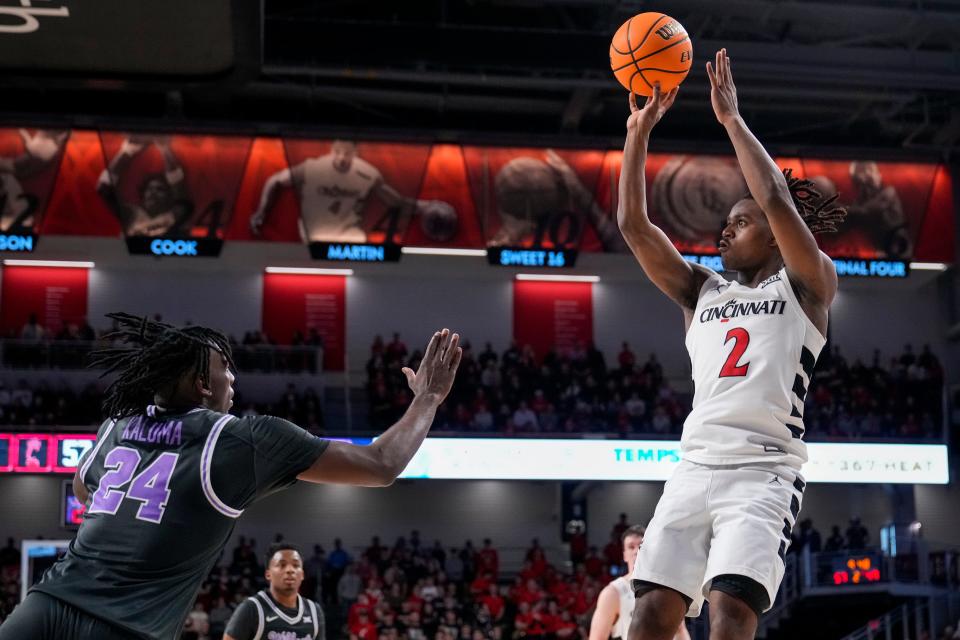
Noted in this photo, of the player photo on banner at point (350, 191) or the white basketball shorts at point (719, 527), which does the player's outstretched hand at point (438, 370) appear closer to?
the white basketball shorts at point (719, 527)

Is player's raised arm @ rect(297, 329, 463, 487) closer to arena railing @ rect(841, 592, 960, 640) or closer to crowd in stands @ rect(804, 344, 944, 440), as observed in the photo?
arena railing @ rect(841, 592, 960, 640)

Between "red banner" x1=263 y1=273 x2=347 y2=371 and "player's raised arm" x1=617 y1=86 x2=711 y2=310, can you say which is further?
"red banner" x1=263 y1=273 x2=347 y2=371

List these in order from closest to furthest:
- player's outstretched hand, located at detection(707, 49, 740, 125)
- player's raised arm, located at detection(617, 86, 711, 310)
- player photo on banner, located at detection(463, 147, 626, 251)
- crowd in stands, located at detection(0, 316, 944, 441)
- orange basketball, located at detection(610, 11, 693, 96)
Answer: player's outstretched hand, located at detection(707, 49, 740, 125) < player's raised arm, located at detection(617, 86, 711, 310) < orange basketball, located at detection(610, 11, 693, 96) < player photo on banner, located at detection(463, 147, 626, 251) < crowd in stands, located at detection(0, 316, 944, 441)

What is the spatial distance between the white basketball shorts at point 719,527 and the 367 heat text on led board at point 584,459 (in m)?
18.9

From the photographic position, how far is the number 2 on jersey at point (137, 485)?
3875 mm

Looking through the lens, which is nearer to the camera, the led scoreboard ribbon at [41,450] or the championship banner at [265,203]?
the led scoreboard ribbon at [41,450]

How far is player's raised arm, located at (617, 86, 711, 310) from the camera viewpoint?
5.35m

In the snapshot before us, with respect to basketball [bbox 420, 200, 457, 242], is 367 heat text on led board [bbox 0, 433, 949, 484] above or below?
below

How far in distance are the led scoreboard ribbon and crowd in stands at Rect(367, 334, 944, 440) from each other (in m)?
6.06

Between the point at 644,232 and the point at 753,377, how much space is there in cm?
85

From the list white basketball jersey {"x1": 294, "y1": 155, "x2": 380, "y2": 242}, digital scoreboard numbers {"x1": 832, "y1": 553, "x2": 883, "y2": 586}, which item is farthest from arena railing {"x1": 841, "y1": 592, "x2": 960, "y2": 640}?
white basketball jersey {"x1": 294, "y1": 155, "x2": 380, "y2": 242}

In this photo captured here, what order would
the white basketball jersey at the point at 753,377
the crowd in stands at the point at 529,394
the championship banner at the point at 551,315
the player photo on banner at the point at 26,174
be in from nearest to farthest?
1. the white basketball jersey at the point at 753,377
2. the player photo on banner at the point at 26,174
3. the crowd in stands at the point at 529,394
4. the championship banner at the point at 551,315

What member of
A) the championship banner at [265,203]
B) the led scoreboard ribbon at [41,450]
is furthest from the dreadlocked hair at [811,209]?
the led scoreboard ribbon at [41,450]

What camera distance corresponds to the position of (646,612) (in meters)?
A: 4.67
